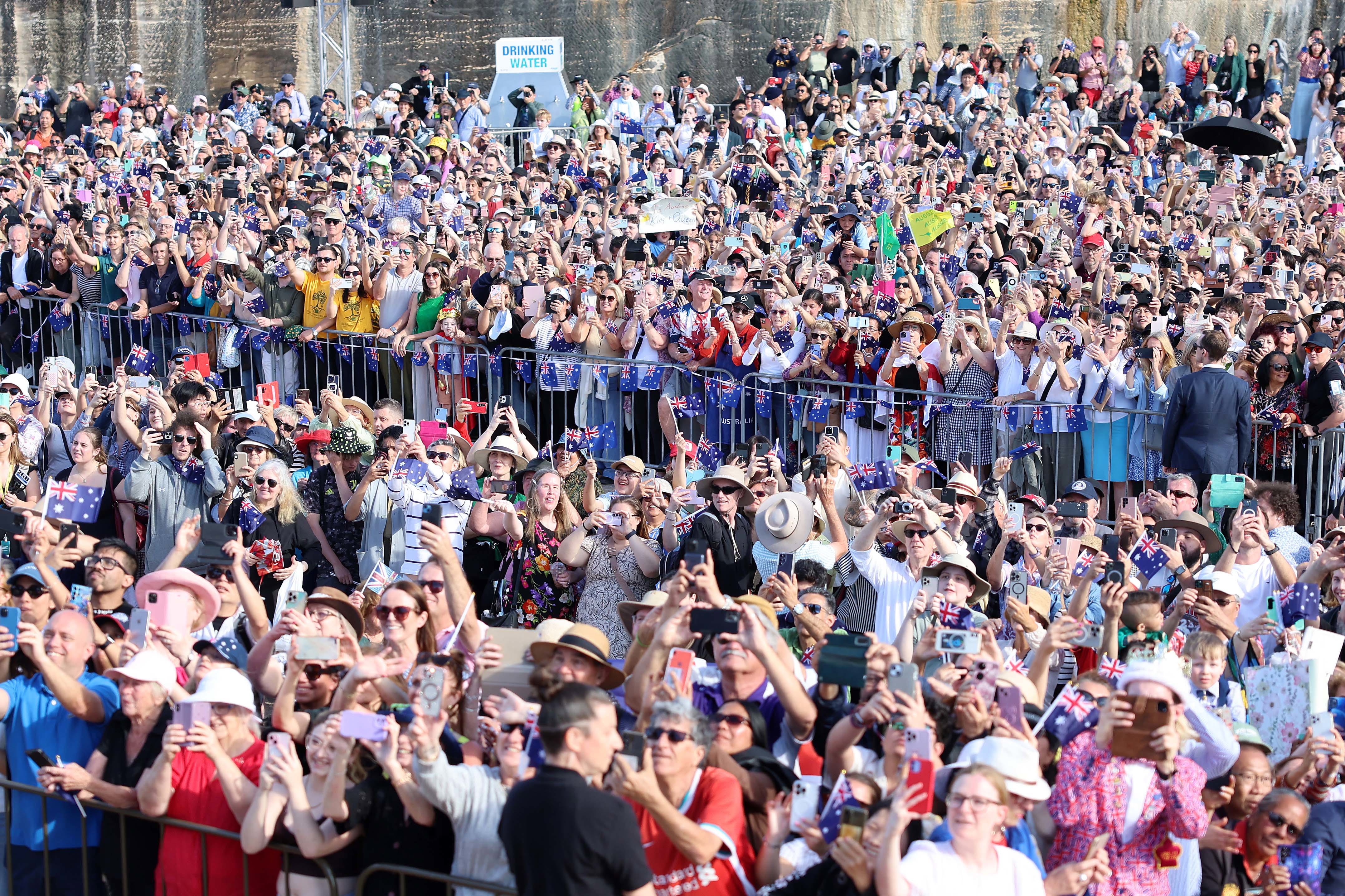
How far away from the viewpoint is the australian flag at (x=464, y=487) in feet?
30.0

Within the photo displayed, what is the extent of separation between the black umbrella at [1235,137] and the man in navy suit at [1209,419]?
8713mm

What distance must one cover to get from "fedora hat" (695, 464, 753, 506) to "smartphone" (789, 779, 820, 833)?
369cm

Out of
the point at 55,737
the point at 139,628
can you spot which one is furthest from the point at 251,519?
the point at 55,737

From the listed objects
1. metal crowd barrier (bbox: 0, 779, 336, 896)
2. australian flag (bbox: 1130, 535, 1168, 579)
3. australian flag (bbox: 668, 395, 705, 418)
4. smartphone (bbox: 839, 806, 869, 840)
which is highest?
australian flag (bbox: 668, 395, 705, 418)

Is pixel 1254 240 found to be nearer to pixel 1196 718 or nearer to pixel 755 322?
pixel 755 322

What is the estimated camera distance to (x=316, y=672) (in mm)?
6082

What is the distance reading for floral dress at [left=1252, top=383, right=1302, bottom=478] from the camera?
398 inches

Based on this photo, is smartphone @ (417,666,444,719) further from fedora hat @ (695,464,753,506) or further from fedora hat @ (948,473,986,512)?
fedora hat @ (948,473,986,512)

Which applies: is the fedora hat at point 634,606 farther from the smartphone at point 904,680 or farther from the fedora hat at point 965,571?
the smartphone at point 904,680

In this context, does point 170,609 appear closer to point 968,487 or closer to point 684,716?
point 684,716

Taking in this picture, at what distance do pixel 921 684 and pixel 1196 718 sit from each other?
867 millimetres

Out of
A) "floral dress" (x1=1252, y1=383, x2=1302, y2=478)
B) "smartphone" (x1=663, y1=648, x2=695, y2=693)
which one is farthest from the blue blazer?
"smartphone" (x1=663, y1=648, x2=695, y2=693)

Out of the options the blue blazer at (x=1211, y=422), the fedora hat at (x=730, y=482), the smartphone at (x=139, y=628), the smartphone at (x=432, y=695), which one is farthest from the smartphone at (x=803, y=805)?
the blue blazer at (x=1211, y=422)

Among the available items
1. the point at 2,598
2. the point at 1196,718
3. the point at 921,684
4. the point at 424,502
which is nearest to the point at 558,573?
the point at 424,502
